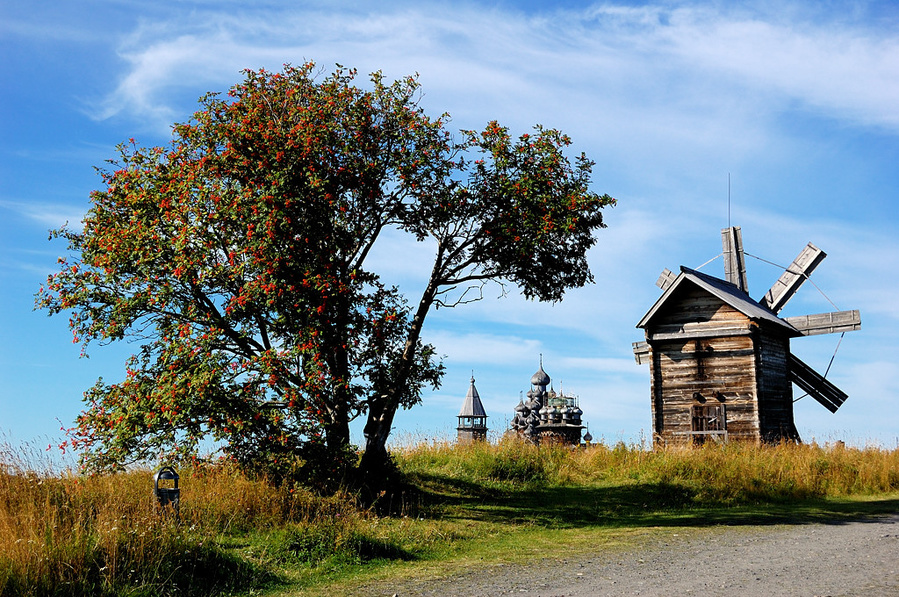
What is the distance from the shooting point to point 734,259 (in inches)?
1367

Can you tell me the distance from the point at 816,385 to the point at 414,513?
22047 millimetres

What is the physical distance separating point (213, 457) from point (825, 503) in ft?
54.8

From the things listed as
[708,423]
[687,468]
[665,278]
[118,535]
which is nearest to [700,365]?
[708,423]

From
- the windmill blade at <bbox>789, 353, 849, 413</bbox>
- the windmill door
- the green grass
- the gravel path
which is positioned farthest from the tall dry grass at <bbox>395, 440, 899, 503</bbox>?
the gravel path

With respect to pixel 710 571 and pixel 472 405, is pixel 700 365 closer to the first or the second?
pixel 472 405

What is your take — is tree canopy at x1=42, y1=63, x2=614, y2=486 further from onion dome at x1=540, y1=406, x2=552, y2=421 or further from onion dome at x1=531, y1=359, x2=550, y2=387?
onion dome at x1=531, y1=359, x2=550, y2=387

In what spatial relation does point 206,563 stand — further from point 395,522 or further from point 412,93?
point 412,93

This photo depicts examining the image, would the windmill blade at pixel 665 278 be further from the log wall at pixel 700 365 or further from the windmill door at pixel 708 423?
the windmill door at pixel 708 423

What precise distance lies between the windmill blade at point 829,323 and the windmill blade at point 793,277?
1888mm

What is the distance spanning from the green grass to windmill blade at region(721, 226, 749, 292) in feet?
32.3

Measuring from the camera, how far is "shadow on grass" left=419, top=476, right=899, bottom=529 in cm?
1773

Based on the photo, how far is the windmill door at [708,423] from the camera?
28.0 meters

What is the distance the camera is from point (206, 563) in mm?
11375

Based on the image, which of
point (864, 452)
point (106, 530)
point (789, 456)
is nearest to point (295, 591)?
point (106, 530)
